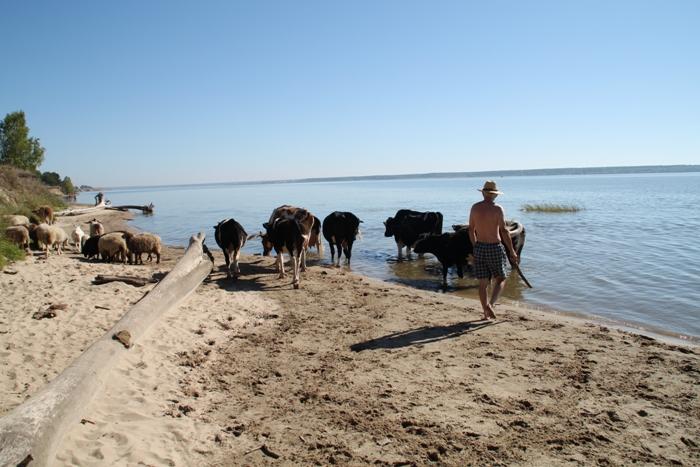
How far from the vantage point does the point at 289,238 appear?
11320mm

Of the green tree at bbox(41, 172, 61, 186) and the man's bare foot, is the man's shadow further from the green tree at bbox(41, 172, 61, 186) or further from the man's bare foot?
the green tree at bbox(41, 172, 61, 186)

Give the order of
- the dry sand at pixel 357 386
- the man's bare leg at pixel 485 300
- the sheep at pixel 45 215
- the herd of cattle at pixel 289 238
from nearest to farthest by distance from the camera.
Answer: the dry sand at pixel 357 386 → the man's bare leg at pixel 485 300 → the herd of cattle at pixel 289 238 → the sheep at pixel 45 215

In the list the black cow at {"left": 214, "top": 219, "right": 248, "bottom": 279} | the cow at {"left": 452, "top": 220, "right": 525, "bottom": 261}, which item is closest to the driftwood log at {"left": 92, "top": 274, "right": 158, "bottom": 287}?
the black cow at {"left": 214, "top": 219, "right": 248, "bottom": 279}

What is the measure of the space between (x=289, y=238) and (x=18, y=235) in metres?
8.93

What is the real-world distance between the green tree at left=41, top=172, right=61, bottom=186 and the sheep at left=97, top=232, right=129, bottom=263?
70.5 meters

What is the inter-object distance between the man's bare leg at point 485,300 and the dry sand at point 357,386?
0.20 meters

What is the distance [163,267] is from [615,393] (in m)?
11.9

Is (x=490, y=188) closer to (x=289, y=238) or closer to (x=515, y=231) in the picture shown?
(x=289, y=238)

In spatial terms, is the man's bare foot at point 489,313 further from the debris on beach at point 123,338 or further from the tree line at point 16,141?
the tree line at point 16,141

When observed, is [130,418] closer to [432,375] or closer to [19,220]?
[432,375]

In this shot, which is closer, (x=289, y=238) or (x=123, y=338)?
(x=123, y=338)

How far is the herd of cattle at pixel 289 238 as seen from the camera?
38.6ft

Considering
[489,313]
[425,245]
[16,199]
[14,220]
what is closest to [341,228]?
[425,245]

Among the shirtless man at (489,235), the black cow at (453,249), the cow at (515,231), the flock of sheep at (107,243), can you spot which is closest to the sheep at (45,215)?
the flock of sheep at (107,243)
